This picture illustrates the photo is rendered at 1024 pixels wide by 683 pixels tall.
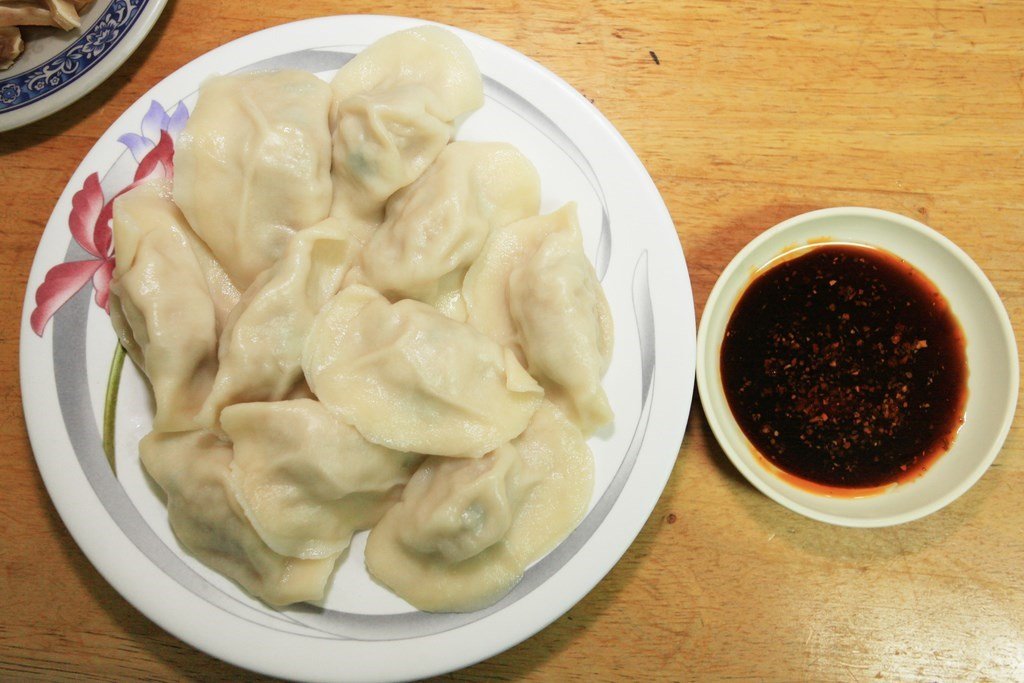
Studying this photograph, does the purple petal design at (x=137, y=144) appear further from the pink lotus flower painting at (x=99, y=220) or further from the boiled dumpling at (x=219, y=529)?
the boiled dumpling at (x=219, y=529)

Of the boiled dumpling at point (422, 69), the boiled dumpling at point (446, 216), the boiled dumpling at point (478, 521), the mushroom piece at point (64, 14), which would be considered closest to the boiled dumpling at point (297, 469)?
the boiled dumpling at point (478, 521)

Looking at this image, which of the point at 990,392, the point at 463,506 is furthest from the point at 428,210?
the point at 990,392

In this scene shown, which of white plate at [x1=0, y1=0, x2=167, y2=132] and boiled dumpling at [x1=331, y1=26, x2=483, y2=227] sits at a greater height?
white plate at [x1=0, y1=0, x2=167, y2=132]

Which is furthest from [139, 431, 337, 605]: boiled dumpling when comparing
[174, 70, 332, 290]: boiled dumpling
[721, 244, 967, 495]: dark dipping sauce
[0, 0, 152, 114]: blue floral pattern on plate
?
[721, 244, 967, 495]: dark dipping sauce

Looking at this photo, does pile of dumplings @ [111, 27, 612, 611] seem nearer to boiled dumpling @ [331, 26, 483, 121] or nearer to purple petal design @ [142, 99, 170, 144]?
boiled dumpling @ [331, 26, 483, 121]

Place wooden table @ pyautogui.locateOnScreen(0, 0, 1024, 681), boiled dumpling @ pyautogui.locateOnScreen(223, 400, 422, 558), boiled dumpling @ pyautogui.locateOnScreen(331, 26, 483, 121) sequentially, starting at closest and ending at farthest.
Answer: boiled dumpling @ pyautogui.locateOnScreen(223, 400, 422, 558), boiled dumpling @ pyautogui.locateOnScreen(331, 26, 483, 121), wooden table @ pyautogui.locateOnScreen(0, 0, 1024, 681)

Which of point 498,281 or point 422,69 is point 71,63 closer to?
point 422,69
